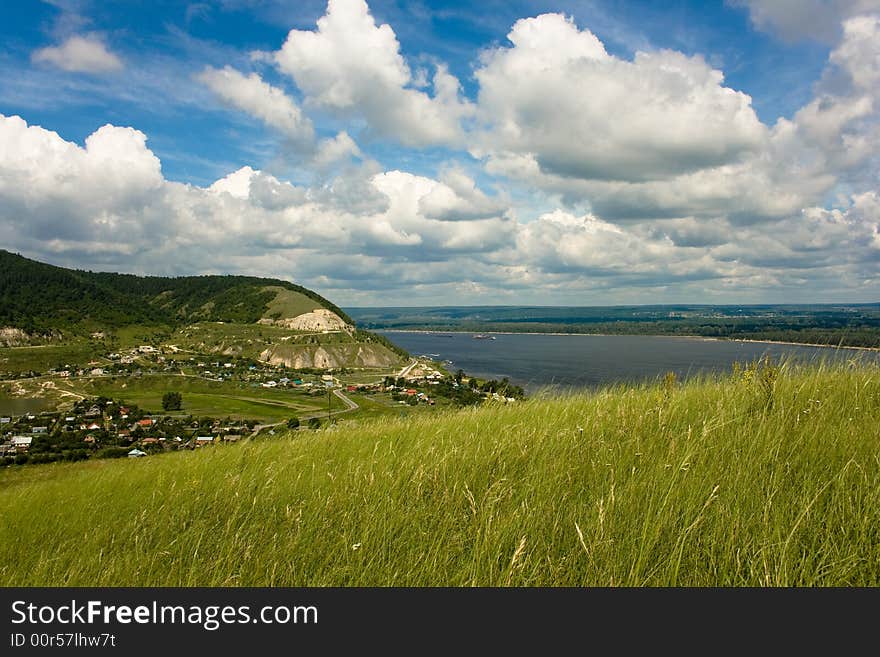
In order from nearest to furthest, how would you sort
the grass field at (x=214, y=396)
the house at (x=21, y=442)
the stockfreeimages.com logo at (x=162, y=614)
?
the stockfreeimages.com logo at (x=162, y=614) < the house at (x=21, y=442) < the grass field at (x=214, y=396)

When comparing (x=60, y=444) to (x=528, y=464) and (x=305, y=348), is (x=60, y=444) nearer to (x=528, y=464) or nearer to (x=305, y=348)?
(x=528, y=464)

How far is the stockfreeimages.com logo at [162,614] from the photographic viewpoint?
254cm

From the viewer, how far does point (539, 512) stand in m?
3.16

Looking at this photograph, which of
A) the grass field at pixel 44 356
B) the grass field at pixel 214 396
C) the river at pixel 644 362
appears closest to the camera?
the river at pixel 644 362

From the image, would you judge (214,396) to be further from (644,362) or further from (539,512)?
(539,512)

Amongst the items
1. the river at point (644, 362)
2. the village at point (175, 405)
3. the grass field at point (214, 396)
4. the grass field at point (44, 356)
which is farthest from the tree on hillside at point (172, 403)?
the grass field at point (44, 356)

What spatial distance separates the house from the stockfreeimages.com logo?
62.8m

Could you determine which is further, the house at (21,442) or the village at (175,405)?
the house at (21,442)

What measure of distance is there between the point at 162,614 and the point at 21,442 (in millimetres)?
71567

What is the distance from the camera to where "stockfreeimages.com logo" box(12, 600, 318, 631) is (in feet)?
8.32

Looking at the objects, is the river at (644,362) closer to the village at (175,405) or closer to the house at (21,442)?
the village at (175,405)

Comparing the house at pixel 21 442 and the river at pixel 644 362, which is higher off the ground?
the river at pixel 644 362

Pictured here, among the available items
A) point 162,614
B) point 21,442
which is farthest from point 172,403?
point 162,614

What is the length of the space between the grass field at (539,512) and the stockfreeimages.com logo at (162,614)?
38 cm
